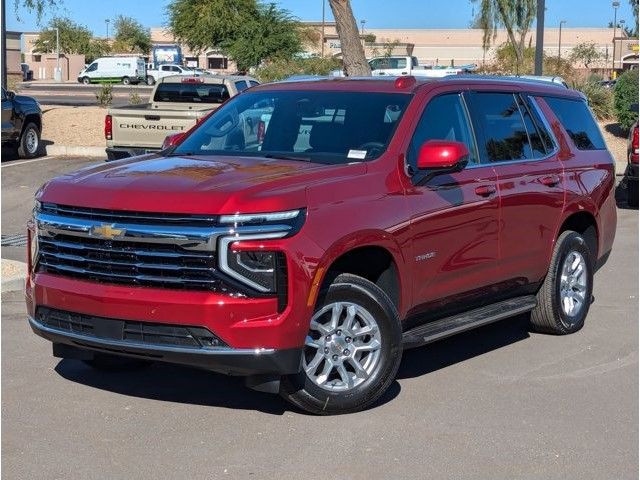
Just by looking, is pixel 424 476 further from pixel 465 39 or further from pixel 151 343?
pixel 465 39

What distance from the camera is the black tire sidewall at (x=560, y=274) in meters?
8.26

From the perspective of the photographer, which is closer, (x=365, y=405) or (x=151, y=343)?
(x=151, y=343)

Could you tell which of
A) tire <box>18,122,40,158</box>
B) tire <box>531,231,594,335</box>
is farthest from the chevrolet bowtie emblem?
tire <box>18,122,40,158</box>

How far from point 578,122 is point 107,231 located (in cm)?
442

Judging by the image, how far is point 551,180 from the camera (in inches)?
317

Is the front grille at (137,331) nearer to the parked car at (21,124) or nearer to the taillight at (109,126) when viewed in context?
the taillight at (109,126)

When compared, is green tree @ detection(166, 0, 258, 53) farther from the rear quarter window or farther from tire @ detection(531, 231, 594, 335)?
tire @ detection(531, 231, 594, 335)

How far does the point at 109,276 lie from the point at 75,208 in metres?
0.45

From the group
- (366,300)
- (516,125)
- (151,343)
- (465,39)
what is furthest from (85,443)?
(465,39)

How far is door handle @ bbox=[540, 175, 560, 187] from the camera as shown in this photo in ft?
26.2

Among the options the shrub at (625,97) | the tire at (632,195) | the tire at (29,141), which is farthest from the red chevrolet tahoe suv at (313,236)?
the shrub at (625,97)

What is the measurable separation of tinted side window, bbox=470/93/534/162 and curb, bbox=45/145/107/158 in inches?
616

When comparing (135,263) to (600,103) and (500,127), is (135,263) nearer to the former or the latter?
(500,127)

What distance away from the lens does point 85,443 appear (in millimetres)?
5754
